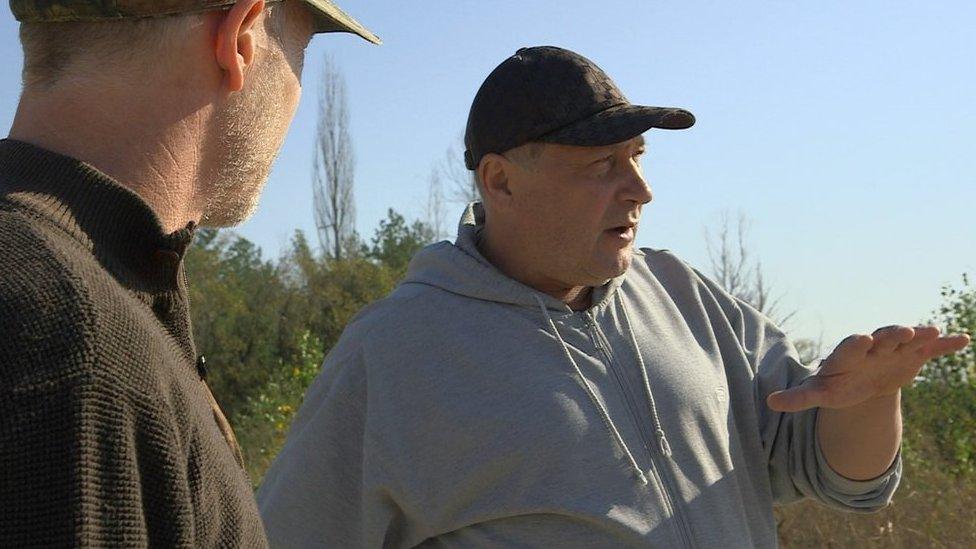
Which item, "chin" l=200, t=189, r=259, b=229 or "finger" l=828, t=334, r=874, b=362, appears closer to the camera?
"chin" l=200, t=189, r=259, b=229

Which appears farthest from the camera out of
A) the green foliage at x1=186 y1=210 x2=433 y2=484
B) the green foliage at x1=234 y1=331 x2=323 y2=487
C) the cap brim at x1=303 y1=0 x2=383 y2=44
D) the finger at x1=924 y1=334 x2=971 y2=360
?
the green foliage at x1=186 y1=210 x2=433 y2=484

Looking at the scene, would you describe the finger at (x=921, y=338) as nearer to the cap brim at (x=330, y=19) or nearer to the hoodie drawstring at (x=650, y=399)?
the hoodie drawstring at (x=650, y=399)

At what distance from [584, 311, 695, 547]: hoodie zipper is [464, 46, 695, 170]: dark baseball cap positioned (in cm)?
49

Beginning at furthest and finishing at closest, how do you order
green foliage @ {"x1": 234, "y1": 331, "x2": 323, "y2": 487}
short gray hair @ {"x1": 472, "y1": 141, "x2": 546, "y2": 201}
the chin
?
green foliage @ {"x1": 234, "y1": 331, "x2": 323, "y2": 487}, short gray hair @ {"x1": 472, "y1": 141, "x2": 546, "y2": 201}, the chin

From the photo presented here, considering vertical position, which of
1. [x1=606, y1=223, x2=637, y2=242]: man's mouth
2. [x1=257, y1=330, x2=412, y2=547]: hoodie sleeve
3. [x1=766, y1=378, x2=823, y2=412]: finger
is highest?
[x1=606, y1=223, x2=637, y2=242]: man's mouth

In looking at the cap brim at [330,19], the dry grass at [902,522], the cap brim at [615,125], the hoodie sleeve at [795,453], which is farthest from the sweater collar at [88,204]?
the dry grass at [902,522]

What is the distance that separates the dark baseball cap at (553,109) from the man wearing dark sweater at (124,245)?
1.45m

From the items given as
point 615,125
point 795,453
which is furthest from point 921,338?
point 615,125

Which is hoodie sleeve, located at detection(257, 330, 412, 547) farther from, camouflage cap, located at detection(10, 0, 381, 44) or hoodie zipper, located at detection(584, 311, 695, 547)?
camouflage cap, located at detection(10, 0, 381, 44)

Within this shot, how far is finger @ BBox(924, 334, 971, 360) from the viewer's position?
9.26 feet

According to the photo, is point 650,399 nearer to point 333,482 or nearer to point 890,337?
point 890,337

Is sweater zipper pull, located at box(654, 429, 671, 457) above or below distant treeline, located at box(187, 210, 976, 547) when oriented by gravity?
above

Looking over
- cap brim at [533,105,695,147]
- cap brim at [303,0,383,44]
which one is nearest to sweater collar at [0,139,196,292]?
cap brim at [303,0,383,44]

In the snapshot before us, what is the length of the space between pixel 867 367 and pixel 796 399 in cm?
21
